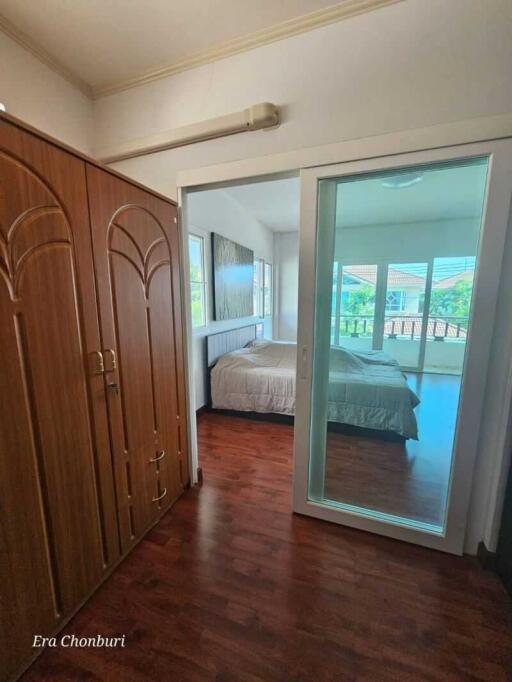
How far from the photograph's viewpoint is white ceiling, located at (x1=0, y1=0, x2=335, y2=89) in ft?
4.35

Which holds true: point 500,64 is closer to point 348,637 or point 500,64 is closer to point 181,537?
point 348,637

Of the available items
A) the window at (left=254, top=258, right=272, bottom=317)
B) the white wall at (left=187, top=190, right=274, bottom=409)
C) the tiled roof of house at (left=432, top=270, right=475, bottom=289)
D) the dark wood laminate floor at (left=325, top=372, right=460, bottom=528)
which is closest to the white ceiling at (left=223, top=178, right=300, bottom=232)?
the white wall at (left=187, top=190, right=274, bottom=409)

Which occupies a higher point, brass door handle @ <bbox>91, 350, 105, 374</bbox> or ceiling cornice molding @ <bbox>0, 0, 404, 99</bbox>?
ceiling cornice molding @ <bbox>0, 0, 404, 99</bbox>

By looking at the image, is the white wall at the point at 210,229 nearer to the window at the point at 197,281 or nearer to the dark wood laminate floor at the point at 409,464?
the window at the point at 197,281

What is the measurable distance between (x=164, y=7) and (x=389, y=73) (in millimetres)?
1124

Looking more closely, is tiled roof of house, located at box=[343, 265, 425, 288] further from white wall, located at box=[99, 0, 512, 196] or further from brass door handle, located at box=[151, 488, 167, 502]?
brass door handle, located at box=[151, 488, 167, 502]

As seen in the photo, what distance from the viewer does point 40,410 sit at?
1045 millimetres

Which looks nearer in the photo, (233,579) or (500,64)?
(500,64)

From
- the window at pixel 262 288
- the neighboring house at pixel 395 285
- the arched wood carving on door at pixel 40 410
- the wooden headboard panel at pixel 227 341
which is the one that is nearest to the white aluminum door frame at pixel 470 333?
the neighboring house at pixel 395 285

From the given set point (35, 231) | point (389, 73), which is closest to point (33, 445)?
point (35, 231)

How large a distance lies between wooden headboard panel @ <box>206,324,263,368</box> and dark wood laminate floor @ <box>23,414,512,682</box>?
1926 mm

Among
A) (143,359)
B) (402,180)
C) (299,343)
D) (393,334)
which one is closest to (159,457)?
(143,359)

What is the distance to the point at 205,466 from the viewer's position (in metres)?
2.36

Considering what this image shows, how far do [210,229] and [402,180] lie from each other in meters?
2.49
